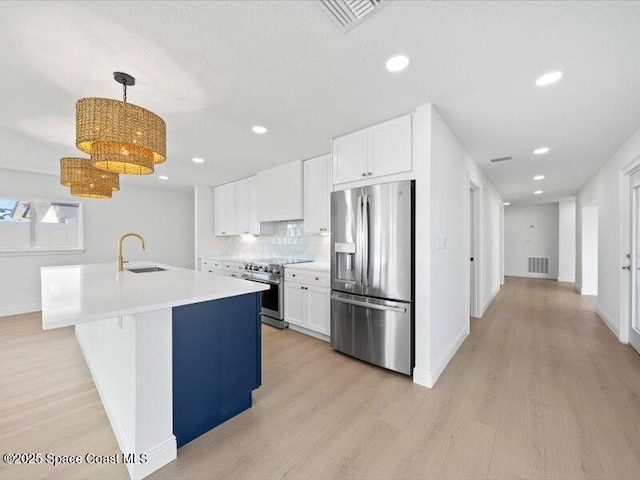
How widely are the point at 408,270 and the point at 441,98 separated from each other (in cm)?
142

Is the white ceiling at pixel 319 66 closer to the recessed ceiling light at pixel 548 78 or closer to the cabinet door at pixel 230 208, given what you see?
the recessed ceiling light at pixel 548 78

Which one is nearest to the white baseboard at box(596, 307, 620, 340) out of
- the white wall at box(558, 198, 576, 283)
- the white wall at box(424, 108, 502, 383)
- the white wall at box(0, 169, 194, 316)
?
the white wall at box(424, 108, 502, 383)

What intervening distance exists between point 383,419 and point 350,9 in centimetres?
244

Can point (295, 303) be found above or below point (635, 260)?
below

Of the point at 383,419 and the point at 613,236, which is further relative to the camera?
the point at 613,236

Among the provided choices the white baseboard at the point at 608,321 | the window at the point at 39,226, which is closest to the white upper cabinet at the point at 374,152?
the white baseboard at the point at 608,321

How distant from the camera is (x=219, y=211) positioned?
18.7 feet

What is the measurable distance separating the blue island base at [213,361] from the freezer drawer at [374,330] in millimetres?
1057

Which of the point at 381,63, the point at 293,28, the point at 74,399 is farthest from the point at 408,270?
the point at 74,399

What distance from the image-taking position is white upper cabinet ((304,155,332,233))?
3.60 m

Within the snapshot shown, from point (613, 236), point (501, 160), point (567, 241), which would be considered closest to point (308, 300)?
point (501, 160)

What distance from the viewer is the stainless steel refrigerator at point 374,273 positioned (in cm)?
237

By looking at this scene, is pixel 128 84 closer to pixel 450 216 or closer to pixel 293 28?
pixel 293 28

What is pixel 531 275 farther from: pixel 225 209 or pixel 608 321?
pixel 225 209
